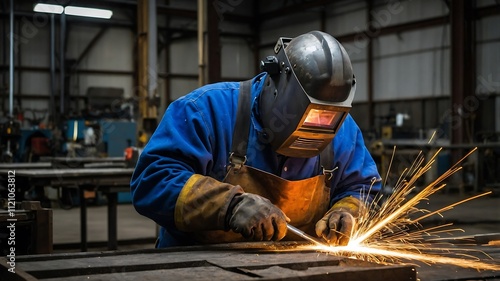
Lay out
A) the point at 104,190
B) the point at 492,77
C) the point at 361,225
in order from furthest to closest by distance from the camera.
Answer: the point at 492,77
the point at 104,190
the point at 361,225

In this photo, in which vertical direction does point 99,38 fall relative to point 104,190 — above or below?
above

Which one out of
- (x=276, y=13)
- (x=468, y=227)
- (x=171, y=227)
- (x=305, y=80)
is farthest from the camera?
(x=276, y=13)

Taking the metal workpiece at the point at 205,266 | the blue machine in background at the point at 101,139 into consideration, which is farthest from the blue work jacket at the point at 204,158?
the blue machine in background at the point at 101,139

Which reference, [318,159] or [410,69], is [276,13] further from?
[318,159]

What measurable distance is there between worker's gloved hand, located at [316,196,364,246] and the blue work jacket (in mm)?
165

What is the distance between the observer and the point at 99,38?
50.8 ft

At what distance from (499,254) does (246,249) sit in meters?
0.87

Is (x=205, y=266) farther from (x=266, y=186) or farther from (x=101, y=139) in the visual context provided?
(x=101, y=139)

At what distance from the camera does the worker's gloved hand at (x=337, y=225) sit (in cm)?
211

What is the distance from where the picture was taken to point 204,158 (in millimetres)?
2070

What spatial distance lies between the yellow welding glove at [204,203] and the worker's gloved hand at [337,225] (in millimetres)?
385

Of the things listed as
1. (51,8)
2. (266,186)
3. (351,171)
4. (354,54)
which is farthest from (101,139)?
(266,186)

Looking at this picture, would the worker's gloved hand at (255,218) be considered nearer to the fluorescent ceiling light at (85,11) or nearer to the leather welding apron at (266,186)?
the leather welding apron at (266,186)

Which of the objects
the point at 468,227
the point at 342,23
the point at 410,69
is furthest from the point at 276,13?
the point at 468,227
